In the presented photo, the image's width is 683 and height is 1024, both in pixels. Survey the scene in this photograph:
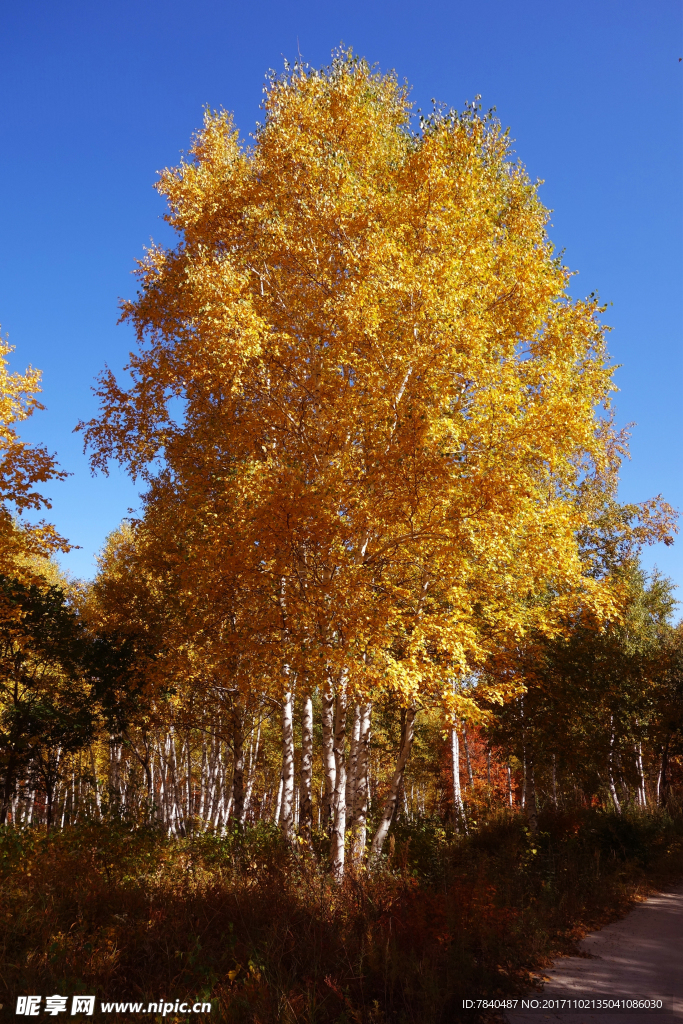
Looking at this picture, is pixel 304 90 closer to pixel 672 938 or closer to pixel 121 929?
pixel 121 929

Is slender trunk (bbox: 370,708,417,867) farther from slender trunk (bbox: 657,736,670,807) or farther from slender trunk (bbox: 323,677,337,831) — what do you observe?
slender trunk (bbox: 657,736,670,807)

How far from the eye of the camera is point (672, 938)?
806cm

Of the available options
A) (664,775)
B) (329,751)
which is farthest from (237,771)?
(664,775)

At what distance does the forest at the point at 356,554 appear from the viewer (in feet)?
22.1

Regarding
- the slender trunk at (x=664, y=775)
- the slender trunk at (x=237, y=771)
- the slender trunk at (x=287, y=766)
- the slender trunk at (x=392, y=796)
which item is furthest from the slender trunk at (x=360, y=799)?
the slender trunk at (x=664, y=775)

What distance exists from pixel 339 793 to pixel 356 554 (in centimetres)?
375

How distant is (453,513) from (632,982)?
553cm

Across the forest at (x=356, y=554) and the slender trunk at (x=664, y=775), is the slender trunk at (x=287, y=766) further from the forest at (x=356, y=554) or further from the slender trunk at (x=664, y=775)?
the slender trunk at (x=664, y=775)

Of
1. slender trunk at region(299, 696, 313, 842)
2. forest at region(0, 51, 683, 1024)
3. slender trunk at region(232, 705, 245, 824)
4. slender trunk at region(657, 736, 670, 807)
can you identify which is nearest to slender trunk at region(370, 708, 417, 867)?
forest at region(0, 51, 683, 1024)

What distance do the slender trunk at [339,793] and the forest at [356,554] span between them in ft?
0.16

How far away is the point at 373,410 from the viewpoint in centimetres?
848

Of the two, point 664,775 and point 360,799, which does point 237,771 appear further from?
point 664,775

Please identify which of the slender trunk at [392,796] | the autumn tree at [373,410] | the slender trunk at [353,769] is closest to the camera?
the autumn tree at [373,410]

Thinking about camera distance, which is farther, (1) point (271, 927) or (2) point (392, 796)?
(2) point (392, 796)
